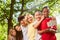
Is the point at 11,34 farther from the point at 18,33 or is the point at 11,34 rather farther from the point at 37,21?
the point at 37,21

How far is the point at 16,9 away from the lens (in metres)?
1.89

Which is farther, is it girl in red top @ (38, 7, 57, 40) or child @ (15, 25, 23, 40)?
child @ (15, 25, 23, 40)

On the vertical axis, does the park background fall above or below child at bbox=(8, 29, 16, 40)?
above

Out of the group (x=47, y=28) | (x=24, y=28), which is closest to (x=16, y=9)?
(x=24, y=28)

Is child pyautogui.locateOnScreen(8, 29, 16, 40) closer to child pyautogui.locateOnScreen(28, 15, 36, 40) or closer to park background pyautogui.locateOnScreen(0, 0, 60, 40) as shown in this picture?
park background pyautogui.locateOnScreen(0, 0, 60, 40)

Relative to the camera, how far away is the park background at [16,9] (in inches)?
70.7

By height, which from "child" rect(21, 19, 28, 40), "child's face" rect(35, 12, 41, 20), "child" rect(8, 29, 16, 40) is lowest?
"child" rect(8, 29, 16, 40)

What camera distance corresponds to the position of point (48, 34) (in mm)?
1718

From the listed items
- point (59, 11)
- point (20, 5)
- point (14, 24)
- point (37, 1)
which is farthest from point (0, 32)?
point (59, 11)

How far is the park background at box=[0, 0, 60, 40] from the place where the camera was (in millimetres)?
1796

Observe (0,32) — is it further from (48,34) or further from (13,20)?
(48,34)

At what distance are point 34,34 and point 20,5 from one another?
12.8 inches

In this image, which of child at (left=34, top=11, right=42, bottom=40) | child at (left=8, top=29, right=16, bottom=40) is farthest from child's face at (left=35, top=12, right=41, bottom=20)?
child at (left=8, top=29, right=16, bottom=40)

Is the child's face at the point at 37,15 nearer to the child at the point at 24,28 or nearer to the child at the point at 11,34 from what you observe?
the child at the point at 24,28
